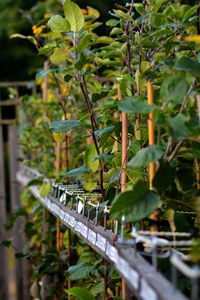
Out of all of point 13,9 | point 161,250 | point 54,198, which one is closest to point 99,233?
point 161,250

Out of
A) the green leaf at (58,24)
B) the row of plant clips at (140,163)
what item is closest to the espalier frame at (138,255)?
the row of plant clips at (140,163)

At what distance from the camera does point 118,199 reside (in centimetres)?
89

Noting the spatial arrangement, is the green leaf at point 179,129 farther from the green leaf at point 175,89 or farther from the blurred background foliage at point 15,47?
the blurred background foliage at point 15,47

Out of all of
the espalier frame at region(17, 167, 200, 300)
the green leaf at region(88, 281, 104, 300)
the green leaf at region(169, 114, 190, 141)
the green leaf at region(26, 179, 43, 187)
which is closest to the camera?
the espalier frame at region(17, 167, 200, 300)

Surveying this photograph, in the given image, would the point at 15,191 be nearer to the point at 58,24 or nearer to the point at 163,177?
the point at 58,24

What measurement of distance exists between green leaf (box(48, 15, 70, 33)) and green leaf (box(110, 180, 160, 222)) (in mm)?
479

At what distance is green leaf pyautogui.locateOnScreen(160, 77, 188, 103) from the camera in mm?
939

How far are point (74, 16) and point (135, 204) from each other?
1.74 ft

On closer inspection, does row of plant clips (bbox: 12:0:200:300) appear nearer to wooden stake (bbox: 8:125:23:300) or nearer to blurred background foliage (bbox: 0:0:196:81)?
wooden stake (bbox: 8:125:23:300)

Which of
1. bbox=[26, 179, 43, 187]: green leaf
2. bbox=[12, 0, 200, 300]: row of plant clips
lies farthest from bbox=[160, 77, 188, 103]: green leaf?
bbox=[26, 179, 43, 187]: green leaf

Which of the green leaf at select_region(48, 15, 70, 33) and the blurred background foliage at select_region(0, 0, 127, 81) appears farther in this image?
the blurred background foliage at select_region(0, 0, 127, 81)

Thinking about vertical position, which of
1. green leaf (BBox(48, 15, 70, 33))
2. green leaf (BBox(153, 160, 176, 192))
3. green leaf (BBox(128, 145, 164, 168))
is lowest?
green leaf (BBox(153, 160, 176, 192))

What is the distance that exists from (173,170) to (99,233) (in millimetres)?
247

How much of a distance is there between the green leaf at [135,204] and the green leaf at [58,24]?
479 mm
